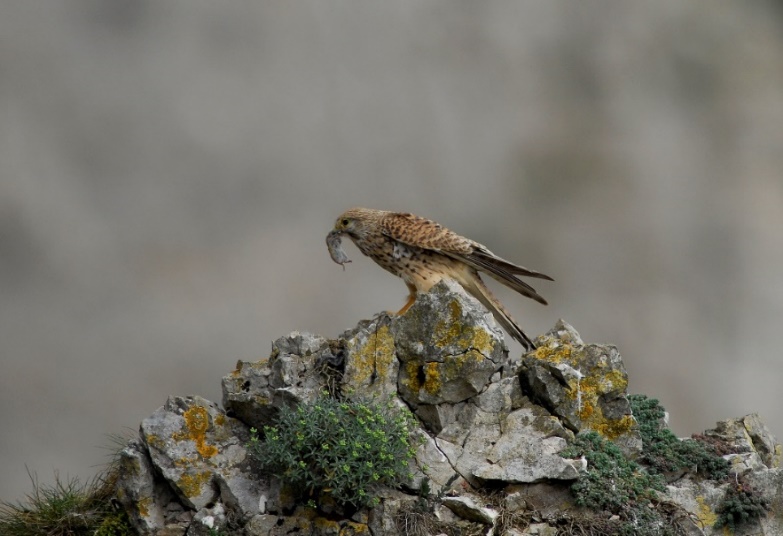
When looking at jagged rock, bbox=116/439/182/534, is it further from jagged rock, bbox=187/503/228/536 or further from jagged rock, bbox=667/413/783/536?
jagged rock, bbox=667/413/783/536

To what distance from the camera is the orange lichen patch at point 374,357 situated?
25.5 feet

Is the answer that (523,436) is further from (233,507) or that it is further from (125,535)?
(125,535)

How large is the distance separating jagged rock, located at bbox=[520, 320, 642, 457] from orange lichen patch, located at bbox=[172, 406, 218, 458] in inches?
96.5

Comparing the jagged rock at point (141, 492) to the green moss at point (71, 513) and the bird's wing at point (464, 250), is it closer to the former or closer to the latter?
the green moss at point (71, 513)

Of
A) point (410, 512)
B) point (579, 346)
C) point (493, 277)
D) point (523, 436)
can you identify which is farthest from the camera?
point (493, 277)

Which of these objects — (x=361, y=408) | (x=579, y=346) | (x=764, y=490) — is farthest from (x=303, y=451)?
(x=764, y=490)

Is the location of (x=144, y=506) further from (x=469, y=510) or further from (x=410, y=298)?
(x=410, y=298)

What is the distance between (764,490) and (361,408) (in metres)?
3.06

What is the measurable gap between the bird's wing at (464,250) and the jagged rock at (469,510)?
7.16 feet

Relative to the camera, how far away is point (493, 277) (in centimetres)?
870

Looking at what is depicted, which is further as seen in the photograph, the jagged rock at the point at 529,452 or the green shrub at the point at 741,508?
the green shrub at the point at 741,508

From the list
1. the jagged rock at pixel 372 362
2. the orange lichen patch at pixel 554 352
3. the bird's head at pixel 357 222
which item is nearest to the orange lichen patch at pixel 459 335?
the jagged rock at pixel 372 362

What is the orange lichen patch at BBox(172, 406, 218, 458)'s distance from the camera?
7535 millimetres

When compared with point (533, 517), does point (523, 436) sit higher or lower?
higher
